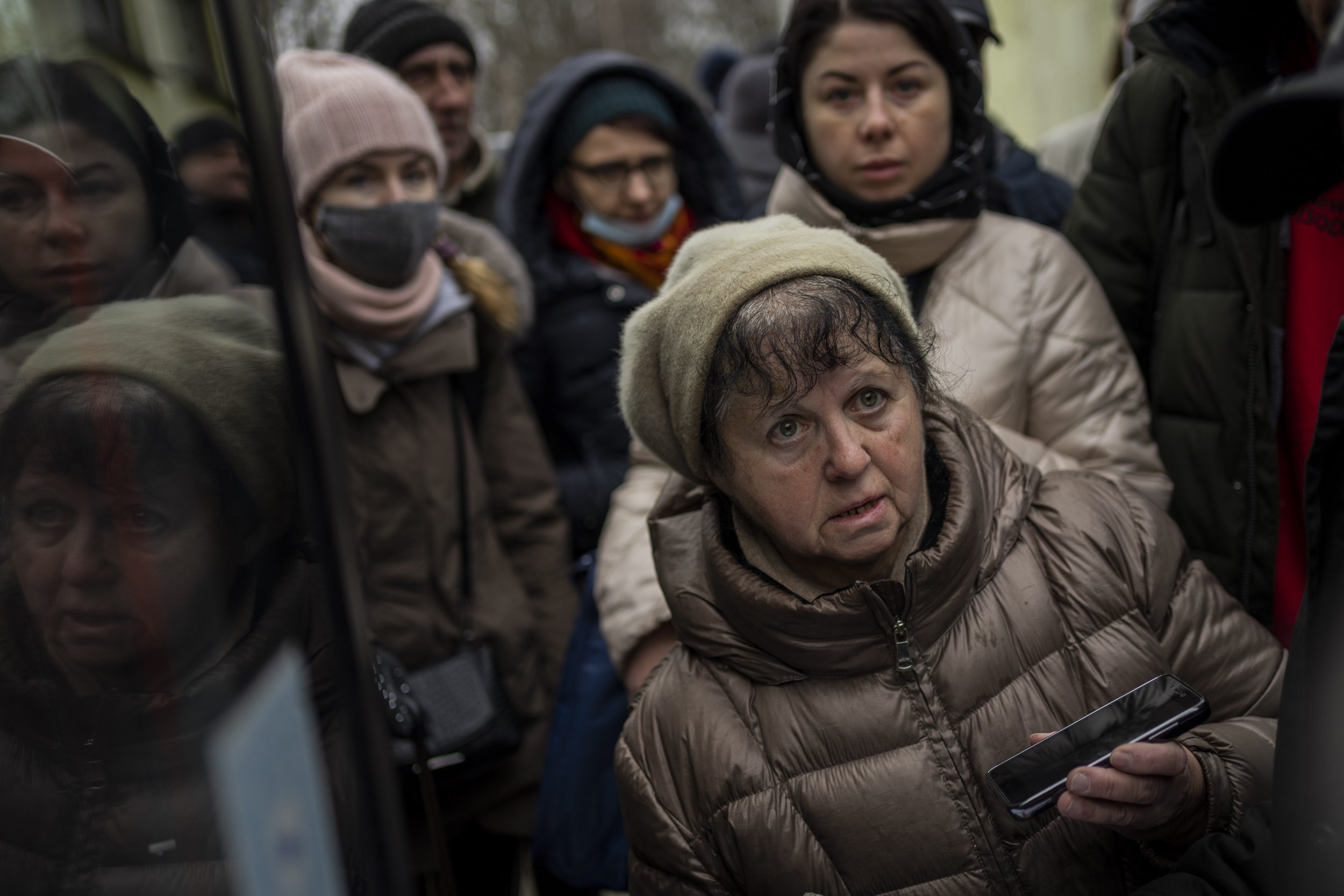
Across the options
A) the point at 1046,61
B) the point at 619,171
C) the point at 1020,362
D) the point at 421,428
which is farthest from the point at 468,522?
the point at 1046,61

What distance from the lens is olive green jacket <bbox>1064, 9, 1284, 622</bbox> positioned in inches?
81.1

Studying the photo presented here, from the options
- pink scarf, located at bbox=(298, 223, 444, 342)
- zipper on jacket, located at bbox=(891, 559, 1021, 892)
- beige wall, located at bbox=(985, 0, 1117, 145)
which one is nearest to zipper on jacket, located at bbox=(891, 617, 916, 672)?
zipper on jacket, located at bbox=(891, 559, 1021, 892)

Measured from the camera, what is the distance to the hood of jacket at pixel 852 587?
154cm

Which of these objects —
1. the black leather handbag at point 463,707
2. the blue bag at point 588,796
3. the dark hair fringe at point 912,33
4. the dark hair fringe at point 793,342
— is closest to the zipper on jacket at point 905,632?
the dark hair fringe at point 793,342

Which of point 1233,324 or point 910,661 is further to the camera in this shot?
point 1233,324

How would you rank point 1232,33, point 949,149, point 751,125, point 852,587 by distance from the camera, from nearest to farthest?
point 852,587
point 1232,33
point 949,149
point 751,125

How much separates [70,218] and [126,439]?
0.19m

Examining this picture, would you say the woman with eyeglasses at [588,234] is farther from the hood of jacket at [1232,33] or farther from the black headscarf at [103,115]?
the black headscarf at [103,115]

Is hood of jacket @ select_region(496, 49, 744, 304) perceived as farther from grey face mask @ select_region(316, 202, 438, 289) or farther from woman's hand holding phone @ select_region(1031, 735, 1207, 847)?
woman's hand holding phone @ select_region(1031, 735, 1207, 847)

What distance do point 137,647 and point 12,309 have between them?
302 mm

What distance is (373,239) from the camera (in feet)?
8.51

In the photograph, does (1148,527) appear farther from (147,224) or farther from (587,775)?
(147,224)

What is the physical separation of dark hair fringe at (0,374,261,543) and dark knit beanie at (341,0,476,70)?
9.58ft

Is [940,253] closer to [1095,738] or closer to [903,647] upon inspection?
[903,647]
